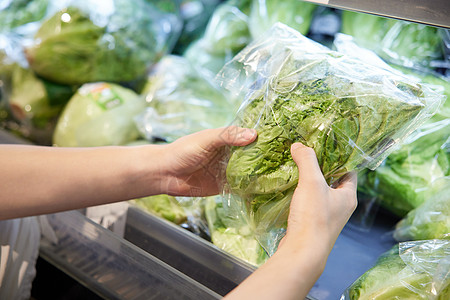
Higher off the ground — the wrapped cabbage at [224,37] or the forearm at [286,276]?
the wrapped cabbage at [224,37]

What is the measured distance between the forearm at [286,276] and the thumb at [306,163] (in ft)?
0.44

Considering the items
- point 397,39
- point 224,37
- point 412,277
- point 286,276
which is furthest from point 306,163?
point 224,37

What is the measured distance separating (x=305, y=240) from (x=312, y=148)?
204mm

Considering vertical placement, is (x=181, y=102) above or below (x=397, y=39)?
below

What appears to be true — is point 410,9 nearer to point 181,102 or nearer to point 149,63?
point 181,102

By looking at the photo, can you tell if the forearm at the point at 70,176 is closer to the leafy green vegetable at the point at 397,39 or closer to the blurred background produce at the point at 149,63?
the blurred background produce at the point at 149,63

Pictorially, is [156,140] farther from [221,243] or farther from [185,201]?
[221,243]

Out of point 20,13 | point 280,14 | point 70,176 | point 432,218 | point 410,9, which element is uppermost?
point 410,9

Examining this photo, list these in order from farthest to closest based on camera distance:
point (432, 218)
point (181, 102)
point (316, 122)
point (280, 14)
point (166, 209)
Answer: point (181, 102)
point (280, 14)
point (166, 209)
point (432, 218)
point (316, 122)

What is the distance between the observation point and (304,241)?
2.27 feet

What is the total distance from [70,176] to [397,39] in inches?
45.7

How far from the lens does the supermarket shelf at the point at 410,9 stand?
0.80 meters

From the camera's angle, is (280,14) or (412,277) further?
(280,14)

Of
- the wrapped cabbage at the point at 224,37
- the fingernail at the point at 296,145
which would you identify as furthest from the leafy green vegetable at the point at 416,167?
the wrapped cabbage at the point at 224,37
